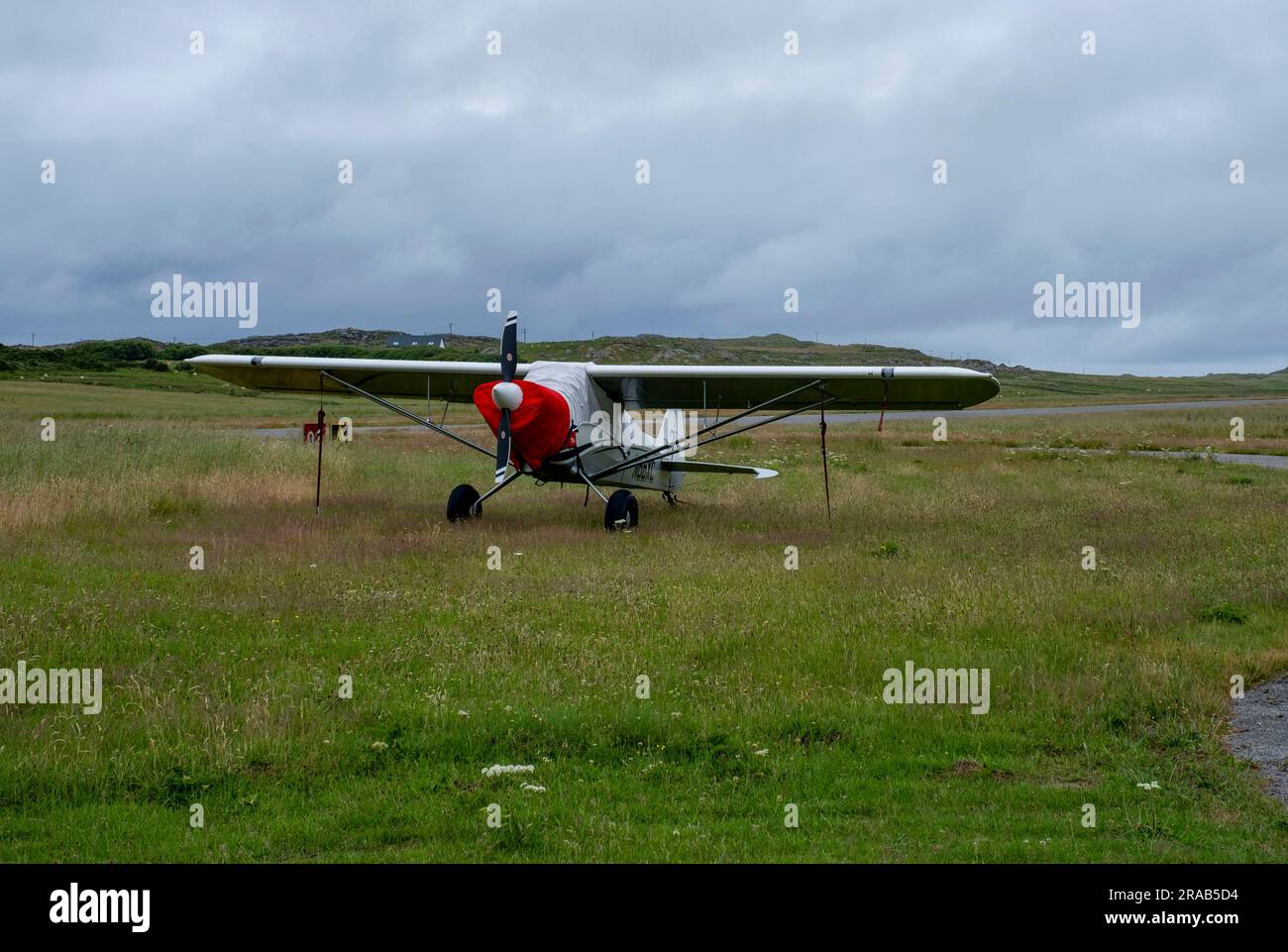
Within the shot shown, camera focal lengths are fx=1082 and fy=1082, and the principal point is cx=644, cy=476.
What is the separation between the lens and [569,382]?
19500 mm

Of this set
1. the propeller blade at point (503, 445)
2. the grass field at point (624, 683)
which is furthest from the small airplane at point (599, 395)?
the grass field at point (624, 683)

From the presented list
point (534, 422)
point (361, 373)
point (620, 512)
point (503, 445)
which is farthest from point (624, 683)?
point (361, 373)

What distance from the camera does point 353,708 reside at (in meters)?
8.04

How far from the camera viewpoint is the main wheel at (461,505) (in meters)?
18.9

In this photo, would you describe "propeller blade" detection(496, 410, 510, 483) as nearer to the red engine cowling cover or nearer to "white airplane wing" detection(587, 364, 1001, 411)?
the red engine cowling cover

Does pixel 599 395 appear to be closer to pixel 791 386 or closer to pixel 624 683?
pixel 791 386

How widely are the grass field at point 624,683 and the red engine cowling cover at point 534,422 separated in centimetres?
129

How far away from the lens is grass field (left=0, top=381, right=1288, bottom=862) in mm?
6070

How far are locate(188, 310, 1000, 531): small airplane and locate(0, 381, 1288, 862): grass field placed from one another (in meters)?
1.33

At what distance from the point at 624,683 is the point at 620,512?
9.73m

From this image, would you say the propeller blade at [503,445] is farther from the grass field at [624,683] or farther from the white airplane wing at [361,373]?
the white airplane wing at [361,373]
